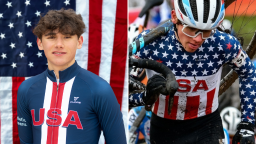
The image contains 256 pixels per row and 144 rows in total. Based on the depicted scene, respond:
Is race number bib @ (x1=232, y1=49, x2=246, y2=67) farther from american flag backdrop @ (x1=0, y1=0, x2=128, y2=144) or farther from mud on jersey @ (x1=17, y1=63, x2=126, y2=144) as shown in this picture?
mud on jersey @ (x1=17, y1=63, x2=126, y2=144)

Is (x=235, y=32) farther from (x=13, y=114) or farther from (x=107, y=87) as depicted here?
(x=13, y=114)

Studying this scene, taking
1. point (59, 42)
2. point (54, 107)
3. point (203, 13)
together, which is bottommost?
point (54, 107)

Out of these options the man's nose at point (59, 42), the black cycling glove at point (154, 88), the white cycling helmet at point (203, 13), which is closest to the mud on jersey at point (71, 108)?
the man's nose at point (59, 42)

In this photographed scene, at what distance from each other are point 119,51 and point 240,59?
1.04 metres

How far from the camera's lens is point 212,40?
2715 mm

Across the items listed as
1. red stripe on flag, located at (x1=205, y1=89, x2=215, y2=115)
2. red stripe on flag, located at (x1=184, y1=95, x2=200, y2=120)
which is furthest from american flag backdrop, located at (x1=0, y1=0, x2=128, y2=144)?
red stripe on flag, located at (x1=205, y1=89, x2=215, y2=115)

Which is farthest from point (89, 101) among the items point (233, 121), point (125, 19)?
point (233, 121)

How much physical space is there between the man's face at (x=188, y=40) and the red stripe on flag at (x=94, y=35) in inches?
25.4

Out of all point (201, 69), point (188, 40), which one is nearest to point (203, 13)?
point (188, 40)

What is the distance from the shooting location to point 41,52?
8.91 feet

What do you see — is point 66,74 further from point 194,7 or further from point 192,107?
point 192,107

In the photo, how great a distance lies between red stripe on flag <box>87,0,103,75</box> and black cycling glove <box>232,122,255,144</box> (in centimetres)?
133

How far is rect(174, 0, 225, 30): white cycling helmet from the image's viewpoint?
96.2 inches

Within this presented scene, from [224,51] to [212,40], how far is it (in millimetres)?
137
